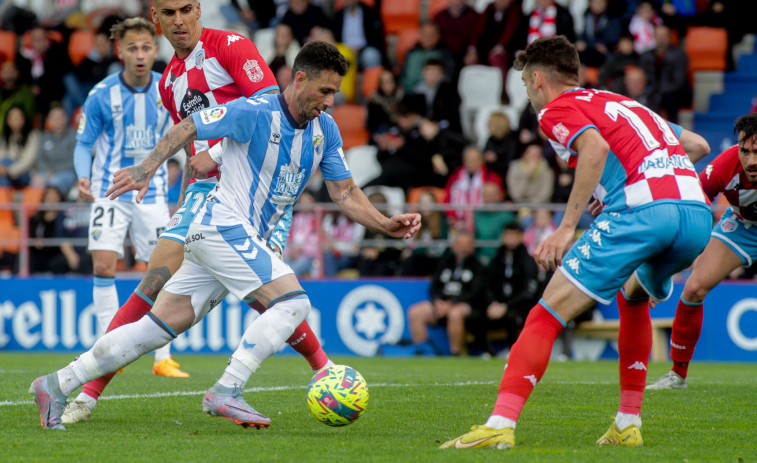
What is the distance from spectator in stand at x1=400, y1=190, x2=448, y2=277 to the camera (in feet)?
45.1

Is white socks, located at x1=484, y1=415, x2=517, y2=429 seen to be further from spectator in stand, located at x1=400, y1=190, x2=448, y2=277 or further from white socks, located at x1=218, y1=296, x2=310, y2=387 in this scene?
spectator in stand, located at x1=400, y1=190, x2=448, y2=277

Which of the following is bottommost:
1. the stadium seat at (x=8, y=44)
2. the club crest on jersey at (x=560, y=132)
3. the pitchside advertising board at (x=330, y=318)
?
the pitchside advertising board at (x=330, y=318)

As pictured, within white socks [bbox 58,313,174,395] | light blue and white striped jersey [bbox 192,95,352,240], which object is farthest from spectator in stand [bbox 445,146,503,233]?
white socks [bbox 58,313,174,395]

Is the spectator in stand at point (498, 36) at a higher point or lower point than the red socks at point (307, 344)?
higher

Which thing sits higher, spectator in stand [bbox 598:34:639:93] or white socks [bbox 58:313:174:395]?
spectator in stand [bbox 598:34:639:93]

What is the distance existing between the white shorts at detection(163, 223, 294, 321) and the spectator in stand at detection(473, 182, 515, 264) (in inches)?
324

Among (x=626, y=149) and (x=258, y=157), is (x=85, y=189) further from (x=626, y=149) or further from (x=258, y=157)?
(x=626, y=149)

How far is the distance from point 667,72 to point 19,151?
36.3 feet

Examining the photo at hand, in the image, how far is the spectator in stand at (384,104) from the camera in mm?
16359

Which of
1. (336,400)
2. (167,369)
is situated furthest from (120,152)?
(336,400)

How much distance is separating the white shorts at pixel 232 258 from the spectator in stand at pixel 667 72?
11.0m

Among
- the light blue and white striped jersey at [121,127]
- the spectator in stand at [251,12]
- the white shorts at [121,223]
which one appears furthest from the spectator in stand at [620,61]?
the white shorts at [121,223]

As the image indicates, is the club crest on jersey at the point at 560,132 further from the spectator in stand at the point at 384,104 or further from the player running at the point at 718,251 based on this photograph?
the spectator in stand at the point at 384,104

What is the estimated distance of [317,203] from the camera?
1517cm
